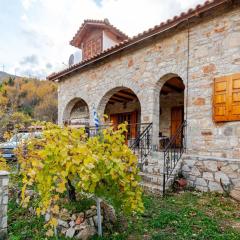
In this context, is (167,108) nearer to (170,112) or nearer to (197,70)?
(170,112)

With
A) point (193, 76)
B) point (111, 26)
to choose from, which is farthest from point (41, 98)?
point (193, 76)

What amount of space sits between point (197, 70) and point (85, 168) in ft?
16.2

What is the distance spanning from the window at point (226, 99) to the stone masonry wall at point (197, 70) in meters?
0.16

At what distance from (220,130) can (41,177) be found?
459 cm

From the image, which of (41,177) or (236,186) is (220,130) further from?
(41,177)

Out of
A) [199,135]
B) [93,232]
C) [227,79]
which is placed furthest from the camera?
[199,135]

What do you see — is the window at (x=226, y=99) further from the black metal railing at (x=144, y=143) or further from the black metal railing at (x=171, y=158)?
the black metal railing at (x=144, y=143)

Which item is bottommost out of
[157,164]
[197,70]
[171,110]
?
[157,164]

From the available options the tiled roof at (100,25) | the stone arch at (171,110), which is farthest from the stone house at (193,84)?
the tiled roof at (100,25)

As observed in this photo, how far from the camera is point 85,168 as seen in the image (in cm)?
273

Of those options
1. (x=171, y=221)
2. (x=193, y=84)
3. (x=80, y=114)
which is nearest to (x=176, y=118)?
(x=193, y=84)

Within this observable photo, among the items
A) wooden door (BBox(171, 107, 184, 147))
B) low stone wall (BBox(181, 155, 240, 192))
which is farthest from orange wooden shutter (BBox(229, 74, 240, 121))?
wooden door (BBox(171, 107, 184, 147))

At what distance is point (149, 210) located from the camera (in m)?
4.61

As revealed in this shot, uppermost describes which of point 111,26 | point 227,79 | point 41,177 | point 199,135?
point 111,26
